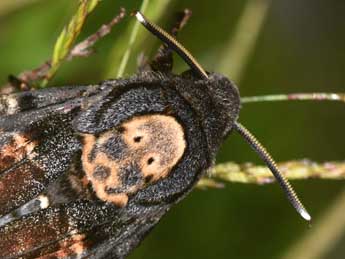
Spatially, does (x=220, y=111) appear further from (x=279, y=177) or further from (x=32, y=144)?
(x=32, y=144)

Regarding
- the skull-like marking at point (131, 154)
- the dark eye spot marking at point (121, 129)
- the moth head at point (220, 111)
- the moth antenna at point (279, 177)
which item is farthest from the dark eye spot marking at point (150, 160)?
the moth antenna at point (279, 177)

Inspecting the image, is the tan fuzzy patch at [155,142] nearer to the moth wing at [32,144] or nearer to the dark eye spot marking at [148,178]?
the dark eye spot marking at [148,178]

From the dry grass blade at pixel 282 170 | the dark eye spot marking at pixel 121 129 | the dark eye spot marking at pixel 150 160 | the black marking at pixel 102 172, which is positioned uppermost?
the dry grass blade at pixel 282 170

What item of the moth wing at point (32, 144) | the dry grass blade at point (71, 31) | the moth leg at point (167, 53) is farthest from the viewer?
the moth leg at point (167, 53)

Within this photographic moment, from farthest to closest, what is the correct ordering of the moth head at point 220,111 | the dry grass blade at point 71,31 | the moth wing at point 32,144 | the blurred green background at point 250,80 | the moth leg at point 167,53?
the blurred green background at point 250,80 → the moth leg at point 167,53 → the moth head at point 220,111 → the moth wing at point 32,144 → the dry grass blade at point 71,31

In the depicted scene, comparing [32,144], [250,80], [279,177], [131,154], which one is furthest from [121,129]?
[250,80]

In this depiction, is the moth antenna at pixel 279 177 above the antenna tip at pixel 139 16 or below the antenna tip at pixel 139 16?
below

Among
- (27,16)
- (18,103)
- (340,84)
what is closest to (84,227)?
(18,103)

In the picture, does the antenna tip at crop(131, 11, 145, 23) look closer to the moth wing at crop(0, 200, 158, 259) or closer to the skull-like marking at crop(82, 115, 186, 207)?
the skull-like marking at crop(82, 115, 186, 207)
